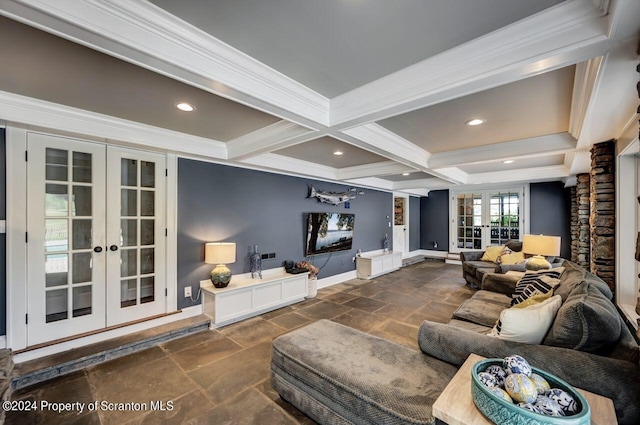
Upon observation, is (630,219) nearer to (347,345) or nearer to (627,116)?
(627,116)

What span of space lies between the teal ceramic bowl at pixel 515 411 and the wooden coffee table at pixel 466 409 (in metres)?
0.04

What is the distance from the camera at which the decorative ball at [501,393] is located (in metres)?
1.07

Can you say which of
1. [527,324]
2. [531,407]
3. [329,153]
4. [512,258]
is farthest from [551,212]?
[531,407]

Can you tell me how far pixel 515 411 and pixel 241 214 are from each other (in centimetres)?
385

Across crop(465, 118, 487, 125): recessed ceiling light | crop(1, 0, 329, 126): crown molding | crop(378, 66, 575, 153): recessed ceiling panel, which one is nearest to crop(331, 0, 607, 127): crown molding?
crop(378, 66, 575, 153): recessed ceiling panel

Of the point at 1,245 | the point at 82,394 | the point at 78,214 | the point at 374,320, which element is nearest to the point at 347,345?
the point at 374,320

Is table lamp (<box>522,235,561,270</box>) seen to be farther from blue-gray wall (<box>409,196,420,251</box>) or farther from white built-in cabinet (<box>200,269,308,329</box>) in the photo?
blue-gray wall (<box>409,196,420,251</box>)

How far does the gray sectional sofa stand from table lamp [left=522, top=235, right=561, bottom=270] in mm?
1818

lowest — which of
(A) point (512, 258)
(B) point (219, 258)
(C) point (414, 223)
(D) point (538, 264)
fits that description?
(A) point (512, 258)

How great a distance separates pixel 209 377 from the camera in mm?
2439

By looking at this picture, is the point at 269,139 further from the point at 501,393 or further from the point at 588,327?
the point at 588,327

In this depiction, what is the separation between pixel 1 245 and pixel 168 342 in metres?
1.82

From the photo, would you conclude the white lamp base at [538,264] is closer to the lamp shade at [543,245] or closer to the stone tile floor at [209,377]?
the lamp shade at [543,245]

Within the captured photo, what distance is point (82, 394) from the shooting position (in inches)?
87.2
